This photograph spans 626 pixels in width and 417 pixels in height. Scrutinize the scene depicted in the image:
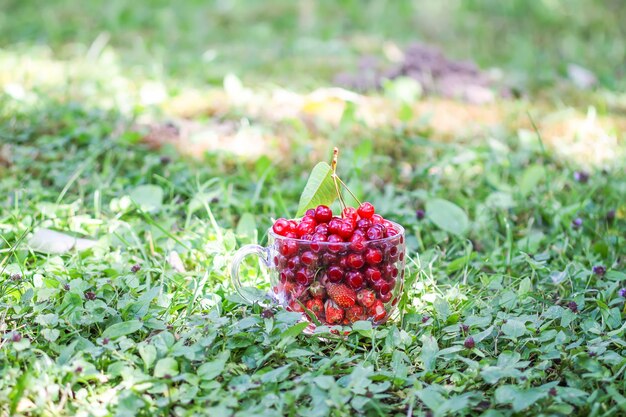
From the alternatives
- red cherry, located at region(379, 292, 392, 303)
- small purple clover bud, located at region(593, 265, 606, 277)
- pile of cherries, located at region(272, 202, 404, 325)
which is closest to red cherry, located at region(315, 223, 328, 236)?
pile of cherries, located at region(272, 202, 404, 325)

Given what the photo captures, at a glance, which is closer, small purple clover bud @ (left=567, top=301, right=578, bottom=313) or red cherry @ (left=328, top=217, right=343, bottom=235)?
red cherry @ (left=328, top=217, right=343, bottom=235)

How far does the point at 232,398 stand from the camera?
148 centimetres

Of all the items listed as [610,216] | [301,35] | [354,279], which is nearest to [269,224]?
[354,279]

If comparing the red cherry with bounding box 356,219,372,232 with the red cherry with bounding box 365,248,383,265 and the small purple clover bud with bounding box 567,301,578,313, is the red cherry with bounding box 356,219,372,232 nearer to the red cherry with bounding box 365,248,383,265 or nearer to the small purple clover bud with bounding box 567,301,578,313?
the red cherry with bounding box 365,248,383,265

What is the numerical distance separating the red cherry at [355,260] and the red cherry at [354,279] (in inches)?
0.7

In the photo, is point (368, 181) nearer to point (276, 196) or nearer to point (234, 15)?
point (276, 196)

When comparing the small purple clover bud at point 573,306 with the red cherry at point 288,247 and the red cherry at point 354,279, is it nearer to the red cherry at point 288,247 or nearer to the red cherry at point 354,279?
the red cherry at point 354,279

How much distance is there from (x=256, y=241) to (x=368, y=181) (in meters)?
0.87

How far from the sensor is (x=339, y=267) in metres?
1.73

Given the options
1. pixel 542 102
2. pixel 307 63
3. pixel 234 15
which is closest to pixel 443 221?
pixel 542 102

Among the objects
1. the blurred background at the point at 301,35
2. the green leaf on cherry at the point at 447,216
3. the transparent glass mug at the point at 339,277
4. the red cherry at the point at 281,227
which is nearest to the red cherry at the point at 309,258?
the transparent glass mug at the point at 339,277

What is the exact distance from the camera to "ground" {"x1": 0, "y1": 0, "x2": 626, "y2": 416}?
155 centimetres

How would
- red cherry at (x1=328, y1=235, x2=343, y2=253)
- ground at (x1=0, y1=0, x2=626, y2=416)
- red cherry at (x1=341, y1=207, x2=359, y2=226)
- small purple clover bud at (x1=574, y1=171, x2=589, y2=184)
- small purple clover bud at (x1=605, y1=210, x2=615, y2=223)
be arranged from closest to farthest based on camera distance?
ground at (x1=0, y1=0, x2=626, y2=416) → red cherry at (x1=328, y1=235, x2=343, y2=253) → red cherry at (x1=341, y1=207, x2=359, y2=226) → small purple clover bud at (x1=605, y1=210, x2=615, y2=223) → small purple clover bud at (x1=574, y1=171, x2=589, y2=184)

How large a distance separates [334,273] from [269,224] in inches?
32.9
